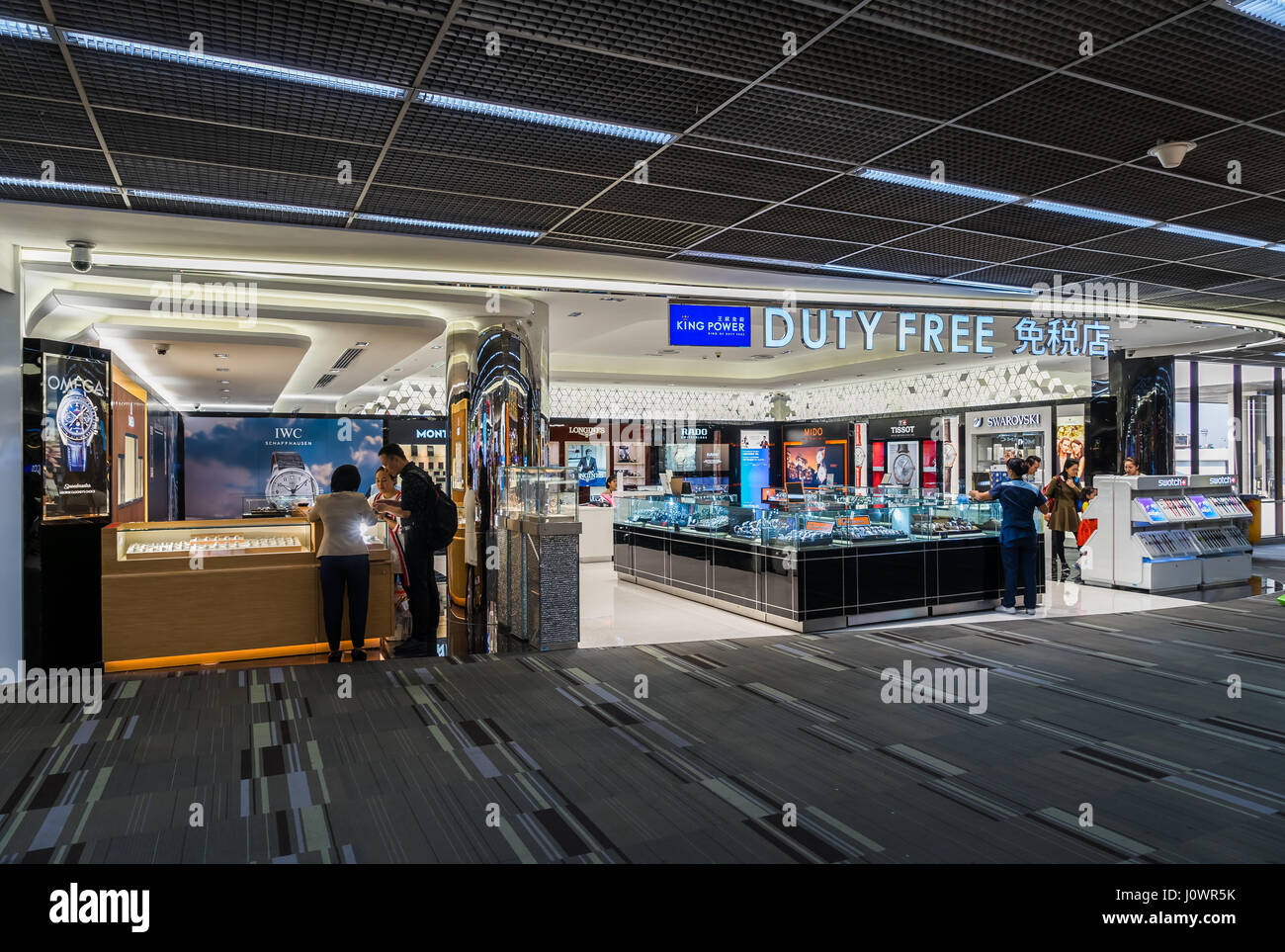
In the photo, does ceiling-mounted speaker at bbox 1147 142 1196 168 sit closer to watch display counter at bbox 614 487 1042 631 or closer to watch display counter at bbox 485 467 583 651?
watch display counter at bbox 614 487 1042 631

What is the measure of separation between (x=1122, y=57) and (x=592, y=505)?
1101 centimetres

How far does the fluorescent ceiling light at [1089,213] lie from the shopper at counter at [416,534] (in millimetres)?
4988

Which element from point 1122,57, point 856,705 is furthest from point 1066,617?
point 1122,57

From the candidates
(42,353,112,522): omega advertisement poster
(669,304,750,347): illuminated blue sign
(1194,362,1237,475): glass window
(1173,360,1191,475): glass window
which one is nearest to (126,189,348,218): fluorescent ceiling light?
(42,353,112,522): omega advertisement poster

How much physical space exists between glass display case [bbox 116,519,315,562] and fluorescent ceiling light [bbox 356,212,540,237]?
2.52 m

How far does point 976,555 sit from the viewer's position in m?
8.12

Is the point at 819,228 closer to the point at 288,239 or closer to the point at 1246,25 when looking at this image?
the point at 1246,25

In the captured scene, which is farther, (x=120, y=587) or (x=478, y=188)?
(x=120, y=587)

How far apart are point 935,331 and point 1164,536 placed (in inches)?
164

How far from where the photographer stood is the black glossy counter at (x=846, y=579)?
730 centimetres

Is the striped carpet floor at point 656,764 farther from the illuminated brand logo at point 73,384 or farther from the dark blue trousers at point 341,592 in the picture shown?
the illuminated brand logo at point 73,384

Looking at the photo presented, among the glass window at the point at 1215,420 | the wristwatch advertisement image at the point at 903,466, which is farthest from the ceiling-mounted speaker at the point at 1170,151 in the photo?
the wristwatch advertisement image at the point at 903,466

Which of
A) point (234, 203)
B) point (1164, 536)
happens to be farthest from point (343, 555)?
point (1164, 536)

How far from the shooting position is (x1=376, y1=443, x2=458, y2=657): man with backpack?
6.88 m
